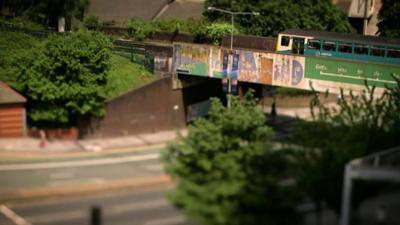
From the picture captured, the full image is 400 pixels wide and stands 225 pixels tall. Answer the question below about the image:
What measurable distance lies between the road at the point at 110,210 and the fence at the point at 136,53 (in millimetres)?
20921

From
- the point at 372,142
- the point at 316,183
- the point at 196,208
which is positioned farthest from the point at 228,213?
the point at 372,142

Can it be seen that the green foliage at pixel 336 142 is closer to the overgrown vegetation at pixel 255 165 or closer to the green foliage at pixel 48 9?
the overgrown vegetation at pixel 255 165

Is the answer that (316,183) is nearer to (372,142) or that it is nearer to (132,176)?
(372,142)

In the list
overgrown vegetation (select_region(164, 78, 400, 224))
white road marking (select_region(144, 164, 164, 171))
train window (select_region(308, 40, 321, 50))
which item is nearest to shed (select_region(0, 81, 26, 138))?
white road marking (select_region(144, 164, 164, 171))

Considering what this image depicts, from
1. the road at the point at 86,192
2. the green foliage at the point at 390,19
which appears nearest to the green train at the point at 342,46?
the green foliage at the point at 390,19

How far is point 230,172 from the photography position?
17.1m

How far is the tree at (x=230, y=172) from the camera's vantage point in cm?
1648

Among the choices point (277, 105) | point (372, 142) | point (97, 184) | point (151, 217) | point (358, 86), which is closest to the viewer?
point (372, 142)

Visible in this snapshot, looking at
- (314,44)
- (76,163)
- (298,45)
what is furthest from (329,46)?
(76,163)

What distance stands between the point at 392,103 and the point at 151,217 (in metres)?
11.9

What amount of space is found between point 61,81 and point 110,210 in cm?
1663

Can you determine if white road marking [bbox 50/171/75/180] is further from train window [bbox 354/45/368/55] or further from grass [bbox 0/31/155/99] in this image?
train window [bbox 354/45/368/55]

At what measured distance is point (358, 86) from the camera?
39062 millimetres

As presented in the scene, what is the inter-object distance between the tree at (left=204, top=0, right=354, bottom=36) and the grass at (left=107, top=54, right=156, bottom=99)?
16.0 meters
